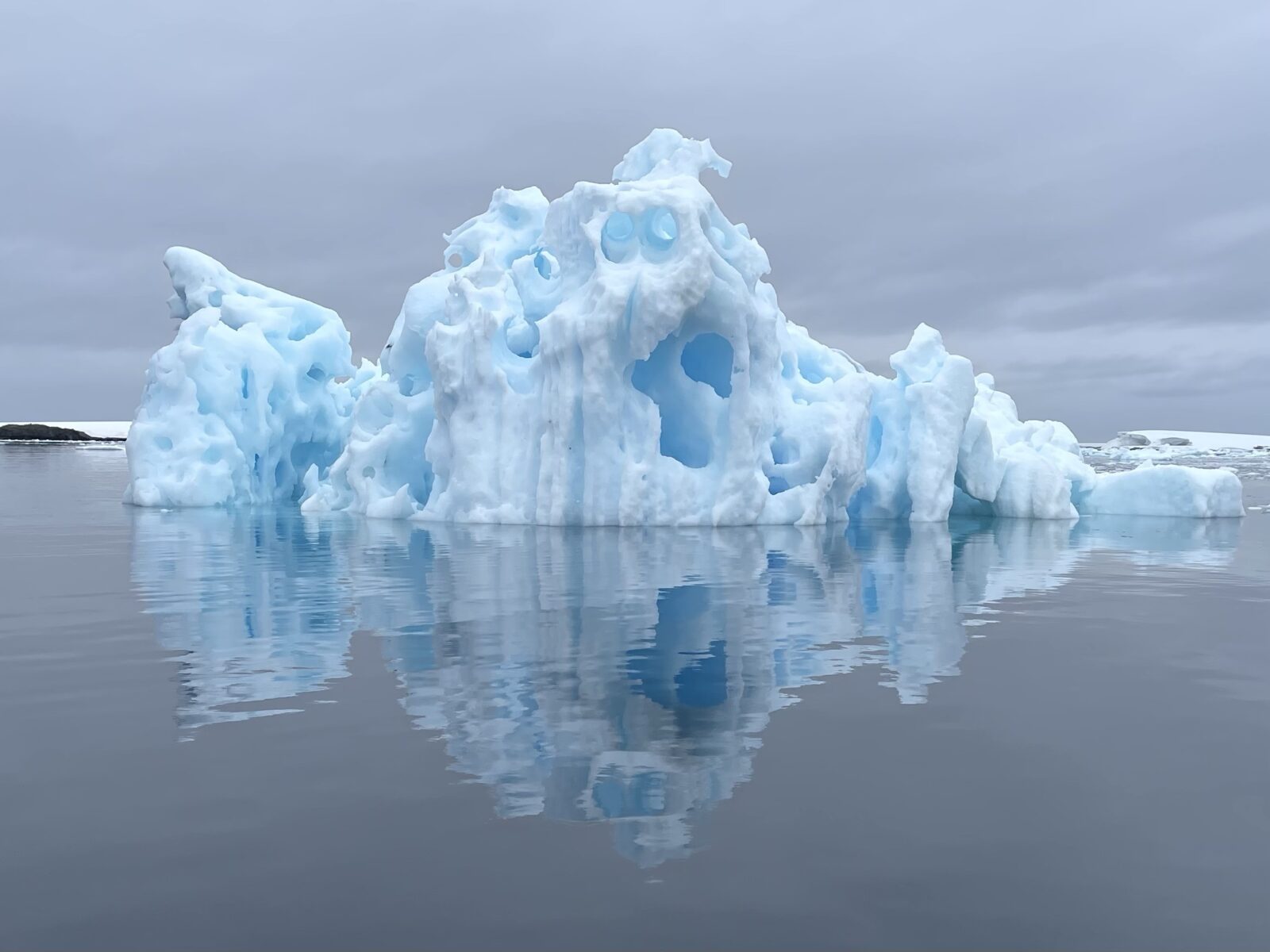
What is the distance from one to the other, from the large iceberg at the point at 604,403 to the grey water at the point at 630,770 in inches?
391

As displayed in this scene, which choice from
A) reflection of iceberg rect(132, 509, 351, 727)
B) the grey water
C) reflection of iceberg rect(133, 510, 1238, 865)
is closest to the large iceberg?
reflection of iceberg rect(133, 510, 1238, 865)

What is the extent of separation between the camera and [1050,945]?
3.77m

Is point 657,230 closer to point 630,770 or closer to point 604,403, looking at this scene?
point 604,403

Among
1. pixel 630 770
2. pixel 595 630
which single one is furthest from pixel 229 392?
pixel 630 770

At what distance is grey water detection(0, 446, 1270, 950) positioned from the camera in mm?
3973

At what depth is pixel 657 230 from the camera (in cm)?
2255

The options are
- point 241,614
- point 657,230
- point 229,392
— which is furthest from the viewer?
point 229,392

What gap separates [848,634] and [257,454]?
79.0 feet

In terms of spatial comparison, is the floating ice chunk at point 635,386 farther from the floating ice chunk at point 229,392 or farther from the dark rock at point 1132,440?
the dark rock at point 1132,440

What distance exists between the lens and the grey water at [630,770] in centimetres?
397

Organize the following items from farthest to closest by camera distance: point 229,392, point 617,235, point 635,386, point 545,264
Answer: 1. point 229,392
2. point 545,264
3. point 635,386
4. point 617,235

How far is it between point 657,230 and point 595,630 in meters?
14.2

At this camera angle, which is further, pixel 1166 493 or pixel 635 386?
pixel 1166 493

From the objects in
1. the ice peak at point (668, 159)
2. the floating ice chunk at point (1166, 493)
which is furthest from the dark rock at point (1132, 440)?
the ice peak at point (668, 159)
